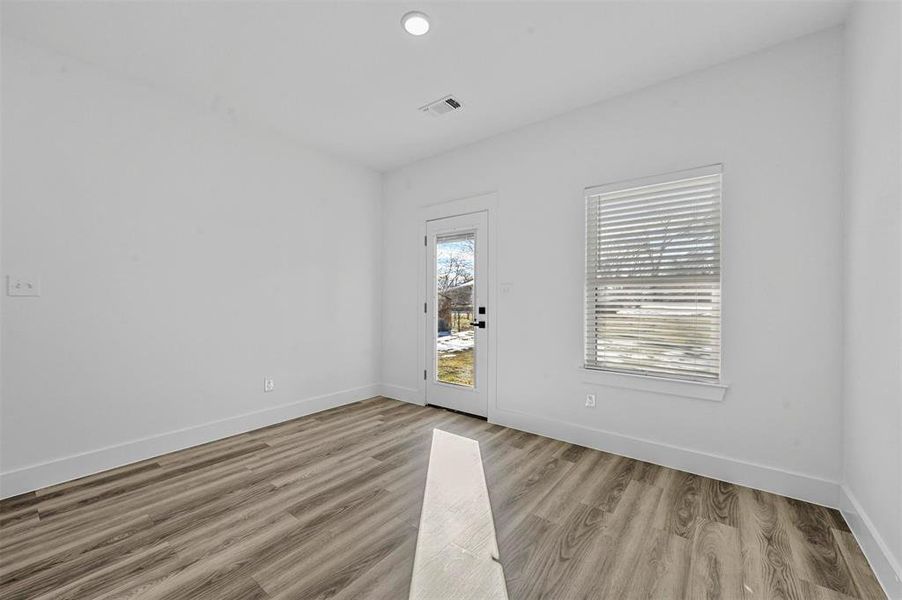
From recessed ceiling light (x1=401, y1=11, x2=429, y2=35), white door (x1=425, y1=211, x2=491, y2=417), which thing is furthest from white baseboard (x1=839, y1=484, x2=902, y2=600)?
recessed ceiling light (x1=401, y1=11, x2=429, y2=35)

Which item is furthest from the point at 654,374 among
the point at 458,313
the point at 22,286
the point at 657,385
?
the point at 22,286

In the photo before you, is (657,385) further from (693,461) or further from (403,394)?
(403,394)

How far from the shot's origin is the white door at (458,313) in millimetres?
3938

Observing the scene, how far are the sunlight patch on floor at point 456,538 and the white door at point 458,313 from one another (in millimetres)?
1183

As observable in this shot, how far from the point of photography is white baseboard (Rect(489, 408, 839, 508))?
2312 millimetres

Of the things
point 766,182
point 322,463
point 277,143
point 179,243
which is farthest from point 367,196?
point 766,182

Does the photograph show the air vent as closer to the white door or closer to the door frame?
the door frame

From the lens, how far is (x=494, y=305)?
149 inches

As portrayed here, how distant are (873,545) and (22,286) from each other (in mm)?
4762

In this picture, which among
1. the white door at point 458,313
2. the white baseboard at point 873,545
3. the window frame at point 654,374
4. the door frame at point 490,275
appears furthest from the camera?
the white door at point 458,313

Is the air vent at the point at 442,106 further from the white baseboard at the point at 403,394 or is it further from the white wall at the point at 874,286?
the white baseboard at the point at 403,394

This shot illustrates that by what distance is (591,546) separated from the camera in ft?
6.27

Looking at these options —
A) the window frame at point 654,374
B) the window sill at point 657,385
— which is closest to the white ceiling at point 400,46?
the window frame at point 654,374

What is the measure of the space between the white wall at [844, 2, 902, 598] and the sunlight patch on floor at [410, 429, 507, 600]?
159 cm
